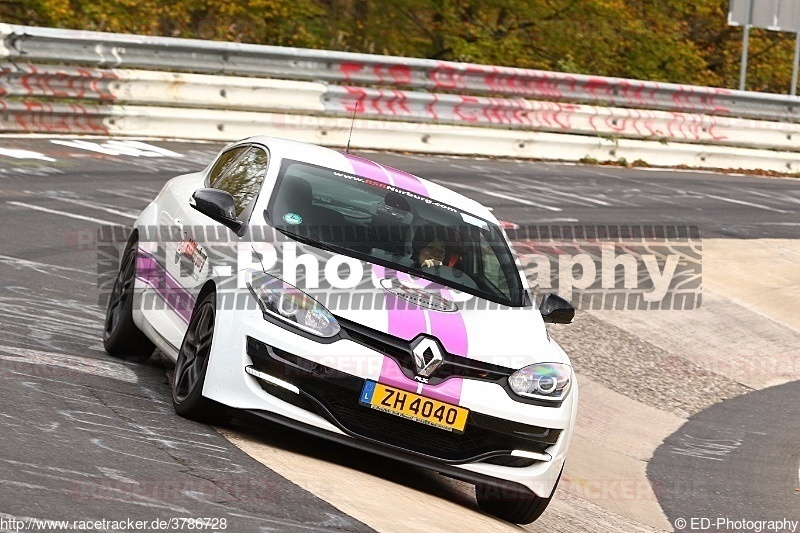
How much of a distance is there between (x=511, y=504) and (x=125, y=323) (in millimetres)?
2765

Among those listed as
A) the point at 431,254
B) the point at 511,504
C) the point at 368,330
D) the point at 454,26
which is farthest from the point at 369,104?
the point at 368,330

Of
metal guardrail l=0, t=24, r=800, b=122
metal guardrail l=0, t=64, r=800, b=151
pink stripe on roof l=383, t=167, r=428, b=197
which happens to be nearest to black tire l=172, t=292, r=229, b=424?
pink stripe on roof l=383, t=167, r=428, b=197

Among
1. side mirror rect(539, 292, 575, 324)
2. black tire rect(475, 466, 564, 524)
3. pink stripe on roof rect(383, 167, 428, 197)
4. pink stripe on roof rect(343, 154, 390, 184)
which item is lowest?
black tire rect(475, 466, 564, 524)

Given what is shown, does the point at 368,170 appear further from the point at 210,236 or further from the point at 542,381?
the point at 542,381

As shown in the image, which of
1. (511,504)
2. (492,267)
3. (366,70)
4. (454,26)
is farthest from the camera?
(454,26)

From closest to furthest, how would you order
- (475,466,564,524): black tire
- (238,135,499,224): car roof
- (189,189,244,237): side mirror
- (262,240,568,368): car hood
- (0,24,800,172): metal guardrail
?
(262,240,568,368): car hood → (475,466,564,524): black tire → (189,189,244,237): side mirror → (238,135,499,224): car roof → (0,24,800,172): metal guardrail

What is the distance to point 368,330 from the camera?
636cm

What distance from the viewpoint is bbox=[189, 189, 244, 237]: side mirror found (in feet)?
23.9

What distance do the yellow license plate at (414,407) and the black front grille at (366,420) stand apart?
29mm

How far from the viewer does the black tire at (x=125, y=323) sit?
830 cm

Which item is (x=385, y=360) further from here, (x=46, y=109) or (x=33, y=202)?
(x=46, y=109)

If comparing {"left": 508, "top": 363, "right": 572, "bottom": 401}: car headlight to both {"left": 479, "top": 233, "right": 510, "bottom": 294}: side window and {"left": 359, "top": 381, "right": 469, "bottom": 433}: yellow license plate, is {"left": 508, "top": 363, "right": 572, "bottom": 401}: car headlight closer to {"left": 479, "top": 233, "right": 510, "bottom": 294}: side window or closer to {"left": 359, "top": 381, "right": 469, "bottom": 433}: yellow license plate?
{"left": 359, "top": 381, "right": 469, "bottom": 433}: yellow license plate

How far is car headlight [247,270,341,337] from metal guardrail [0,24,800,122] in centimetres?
1089

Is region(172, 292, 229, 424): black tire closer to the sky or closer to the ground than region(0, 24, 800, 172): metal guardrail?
closer to the ground
